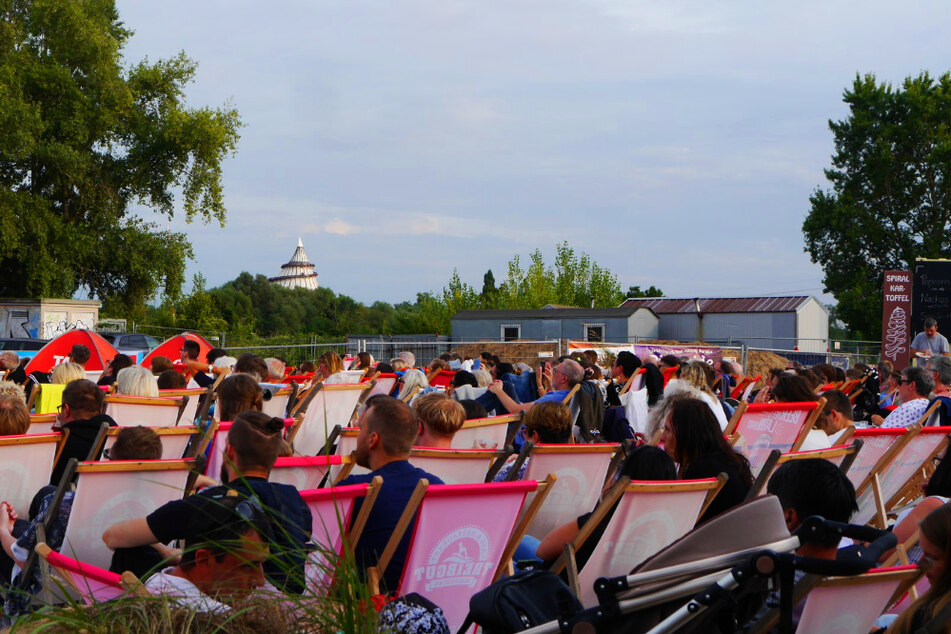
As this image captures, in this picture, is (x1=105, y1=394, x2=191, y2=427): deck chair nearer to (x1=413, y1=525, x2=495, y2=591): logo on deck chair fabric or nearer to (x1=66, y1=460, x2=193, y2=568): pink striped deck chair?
(x1=66, y1=460, x2=193, y2=568): pink striped deck chair

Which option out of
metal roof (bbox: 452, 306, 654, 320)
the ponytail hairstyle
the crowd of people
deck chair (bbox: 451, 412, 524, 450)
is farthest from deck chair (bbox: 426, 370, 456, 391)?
metal roof (bbox: 452, 306, 654, 320)

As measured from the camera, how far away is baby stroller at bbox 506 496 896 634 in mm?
2242

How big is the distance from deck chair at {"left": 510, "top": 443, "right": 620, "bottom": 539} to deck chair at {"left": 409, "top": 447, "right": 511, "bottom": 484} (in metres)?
0.19

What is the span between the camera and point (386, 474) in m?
3.75

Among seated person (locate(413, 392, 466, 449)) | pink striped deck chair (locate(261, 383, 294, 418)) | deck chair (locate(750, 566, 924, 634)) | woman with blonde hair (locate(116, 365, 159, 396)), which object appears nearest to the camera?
deck chair (locate(750, 566, 924, 634))

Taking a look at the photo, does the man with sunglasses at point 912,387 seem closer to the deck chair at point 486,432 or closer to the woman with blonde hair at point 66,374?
the deck chair at point 486,432

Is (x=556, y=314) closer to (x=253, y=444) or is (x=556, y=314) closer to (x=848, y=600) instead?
(x=253, y=444)

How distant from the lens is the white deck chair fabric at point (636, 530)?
3.83 m

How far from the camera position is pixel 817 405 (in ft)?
22.6

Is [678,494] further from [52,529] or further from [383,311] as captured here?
[383,311]

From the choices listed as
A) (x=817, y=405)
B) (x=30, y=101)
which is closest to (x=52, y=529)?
(x=817, y=405)

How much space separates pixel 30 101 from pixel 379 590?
33.4m

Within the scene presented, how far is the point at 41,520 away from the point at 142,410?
2.85 meters

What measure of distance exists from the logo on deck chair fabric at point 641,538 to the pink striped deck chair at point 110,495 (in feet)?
5.58
